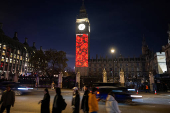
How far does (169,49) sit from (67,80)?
30.4 meters

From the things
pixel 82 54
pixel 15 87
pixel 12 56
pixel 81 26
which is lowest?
pixel 15 87

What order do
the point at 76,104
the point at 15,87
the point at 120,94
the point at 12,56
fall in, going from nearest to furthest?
the point at 76,104 → the point at 120,94 → the point at 15,87 → the point at 12,56

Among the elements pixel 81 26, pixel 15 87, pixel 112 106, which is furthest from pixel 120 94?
pixel 81 26

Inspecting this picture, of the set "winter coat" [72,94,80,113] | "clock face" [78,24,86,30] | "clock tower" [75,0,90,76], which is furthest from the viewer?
"clock face" [78,24,86,30]

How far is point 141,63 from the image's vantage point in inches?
3671

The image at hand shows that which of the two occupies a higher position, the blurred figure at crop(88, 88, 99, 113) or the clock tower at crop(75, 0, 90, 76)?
the clock tower at crop(75, 0, 90, 76)

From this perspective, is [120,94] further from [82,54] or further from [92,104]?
[82,54]

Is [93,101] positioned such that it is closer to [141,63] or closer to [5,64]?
[5,64]

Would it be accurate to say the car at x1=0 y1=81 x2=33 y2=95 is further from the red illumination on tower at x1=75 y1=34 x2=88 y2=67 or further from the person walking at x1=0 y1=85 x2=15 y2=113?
the red illumination on tower at x1=75 y1=34 x2=88 y2=67

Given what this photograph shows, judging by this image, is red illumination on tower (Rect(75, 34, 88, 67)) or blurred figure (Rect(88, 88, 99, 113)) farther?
red illumination on tower (Rect(75, 34, 88, 67))

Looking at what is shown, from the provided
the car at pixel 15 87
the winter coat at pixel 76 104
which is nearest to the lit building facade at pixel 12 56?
the car at pixel 15 87

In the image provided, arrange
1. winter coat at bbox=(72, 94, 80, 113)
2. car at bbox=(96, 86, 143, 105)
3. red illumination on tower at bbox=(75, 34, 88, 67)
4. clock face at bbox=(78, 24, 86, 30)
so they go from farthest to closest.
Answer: clock face at bbox=(78, 24, 86, 30), red illumination on tower at bbox=(75, 34, 88, 67), car at bbox=(96, 86, 143, 105), winter coat at bbox=(72, 94, 80, 113)

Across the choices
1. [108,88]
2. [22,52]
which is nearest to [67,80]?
[108,88]

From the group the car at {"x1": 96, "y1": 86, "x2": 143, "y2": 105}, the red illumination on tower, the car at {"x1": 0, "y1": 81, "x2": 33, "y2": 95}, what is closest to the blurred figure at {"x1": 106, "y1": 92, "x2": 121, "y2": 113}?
the car at {"x1": 96, "y1": 86, "x2": 143, "y2": 105}
